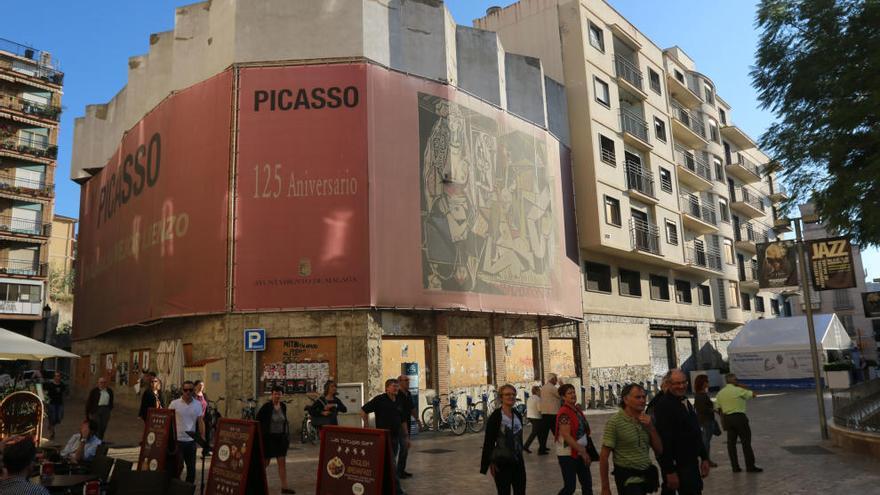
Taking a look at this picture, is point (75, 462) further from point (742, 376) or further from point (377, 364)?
point (742, 376)

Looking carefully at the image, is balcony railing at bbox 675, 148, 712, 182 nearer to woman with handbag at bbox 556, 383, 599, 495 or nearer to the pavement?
the pavement

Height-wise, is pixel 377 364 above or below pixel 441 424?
above

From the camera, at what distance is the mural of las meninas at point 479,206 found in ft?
66.8

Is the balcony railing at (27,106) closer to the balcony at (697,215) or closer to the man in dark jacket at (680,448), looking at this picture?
the balcony at (697,215)

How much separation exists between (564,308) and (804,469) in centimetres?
1432

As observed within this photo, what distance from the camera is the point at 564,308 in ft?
81.1

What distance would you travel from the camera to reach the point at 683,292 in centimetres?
3544

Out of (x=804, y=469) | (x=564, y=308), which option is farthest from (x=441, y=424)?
(x=804, y=469)

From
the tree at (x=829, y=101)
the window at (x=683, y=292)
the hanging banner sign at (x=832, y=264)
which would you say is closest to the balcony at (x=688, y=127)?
the window at (x=683, y=292)

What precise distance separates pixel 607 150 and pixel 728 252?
17018mm

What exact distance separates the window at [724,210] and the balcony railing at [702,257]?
148 inches

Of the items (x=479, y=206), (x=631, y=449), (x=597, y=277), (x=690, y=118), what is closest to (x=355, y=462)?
(x=631, y=449)

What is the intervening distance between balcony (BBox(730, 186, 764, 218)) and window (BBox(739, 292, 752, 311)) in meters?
6.00

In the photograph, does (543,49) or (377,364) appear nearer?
(377,364)
